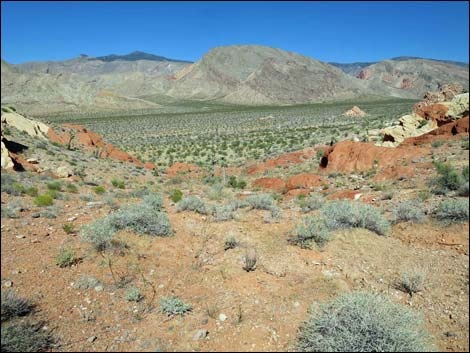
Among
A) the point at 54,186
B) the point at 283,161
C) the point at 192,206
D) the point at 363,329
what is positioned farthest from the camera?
the point at 283,161

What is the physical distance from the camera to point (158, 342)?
4762 millimetres

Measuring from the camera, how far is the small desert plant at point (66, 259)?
633 centimetres

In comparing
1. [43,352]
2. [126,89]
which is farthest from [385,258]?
[126,89]

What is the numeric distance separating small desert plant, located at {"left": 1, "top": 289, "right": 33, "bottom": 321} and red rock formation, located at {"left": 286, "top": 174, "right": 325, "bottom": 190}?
495 inches

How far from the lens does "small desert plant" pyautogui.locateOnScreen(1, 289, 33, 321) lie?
186 inches

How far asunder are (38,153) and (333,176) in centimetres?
1535

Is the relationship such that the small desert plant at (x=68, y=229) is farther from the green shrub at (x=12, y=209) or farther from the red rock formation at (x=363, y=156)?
the red rock formation at (x=363, y=156)

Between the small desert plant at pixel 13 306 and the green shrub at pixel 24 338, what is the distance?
0.23m

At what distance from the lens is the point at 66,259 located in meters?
6.39

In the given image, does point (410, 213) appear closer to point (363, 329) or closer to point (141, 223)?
point (363, 329)

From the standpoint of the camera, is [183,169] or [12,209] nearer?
[12,209]

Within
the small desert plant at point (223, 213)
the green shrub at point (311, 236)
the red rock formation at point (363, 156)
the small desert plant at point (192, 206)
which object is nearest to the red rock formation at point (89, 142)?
the red rock formation at point (363, 156)

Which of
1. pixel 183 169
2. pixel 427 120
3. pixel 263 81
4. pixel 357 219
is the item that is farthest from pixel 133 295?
pixel 263 81

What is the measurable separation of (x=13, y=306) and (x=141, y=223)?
12.3 ft
